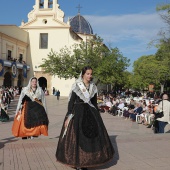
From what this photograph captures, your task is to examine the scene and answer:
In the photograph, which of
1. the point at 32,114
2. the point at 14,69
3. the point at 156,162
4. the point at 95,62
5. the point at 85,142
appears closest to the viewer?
the point at 85,142

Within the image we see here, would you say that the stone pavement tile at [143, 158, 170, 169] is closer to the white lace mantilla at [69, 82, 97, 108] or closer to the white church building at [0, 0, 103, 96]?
the white lace mantilla at [69, 82, 97, 108]

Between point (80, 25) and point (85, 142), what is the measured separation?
5397 centimetres

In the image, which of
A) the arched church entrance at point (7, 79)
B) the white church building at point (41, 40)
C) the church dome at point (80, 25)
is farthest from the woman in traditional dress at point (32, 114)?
the church dome at point (80, 25)

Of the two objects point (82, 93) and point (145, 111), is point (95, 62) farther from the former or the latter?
point (82, 93)

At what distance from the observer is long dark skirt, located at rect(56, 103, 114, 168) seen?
467 cm

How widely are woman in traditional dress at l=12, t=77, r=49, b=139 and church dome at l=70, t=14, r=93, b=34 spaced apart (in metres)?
49.2

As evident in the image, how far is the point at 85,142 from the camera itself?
4738mm

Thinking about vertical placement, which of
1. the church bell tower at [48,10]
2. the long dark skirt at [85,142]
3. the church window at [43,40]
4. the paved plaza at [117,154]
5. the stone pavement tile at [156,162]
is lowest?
the stone pavement tile at [156,162]

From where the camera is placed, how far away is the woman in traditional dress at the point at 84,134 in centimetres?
468

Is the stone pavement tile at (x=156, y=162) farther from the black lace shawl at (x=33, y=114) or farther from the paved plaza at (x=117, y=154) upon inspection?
the black lace shawl at (x=33, y=114)

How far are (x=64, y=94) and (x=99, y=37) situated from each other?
1370 cm

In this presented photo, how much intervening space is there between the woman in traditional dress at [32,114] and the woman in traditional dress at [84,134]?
2.52 m

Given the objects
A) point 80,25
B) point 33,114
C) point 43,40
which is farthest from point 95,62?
point 80,25

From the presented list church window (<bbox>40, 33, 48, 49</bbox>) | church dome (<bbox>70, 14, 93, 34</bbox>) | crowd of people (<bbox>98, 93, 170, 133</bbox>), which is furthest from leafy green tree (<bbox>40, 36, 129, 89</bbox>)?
church dome (<bbox>70, 14, 93, 34</bbox>)
